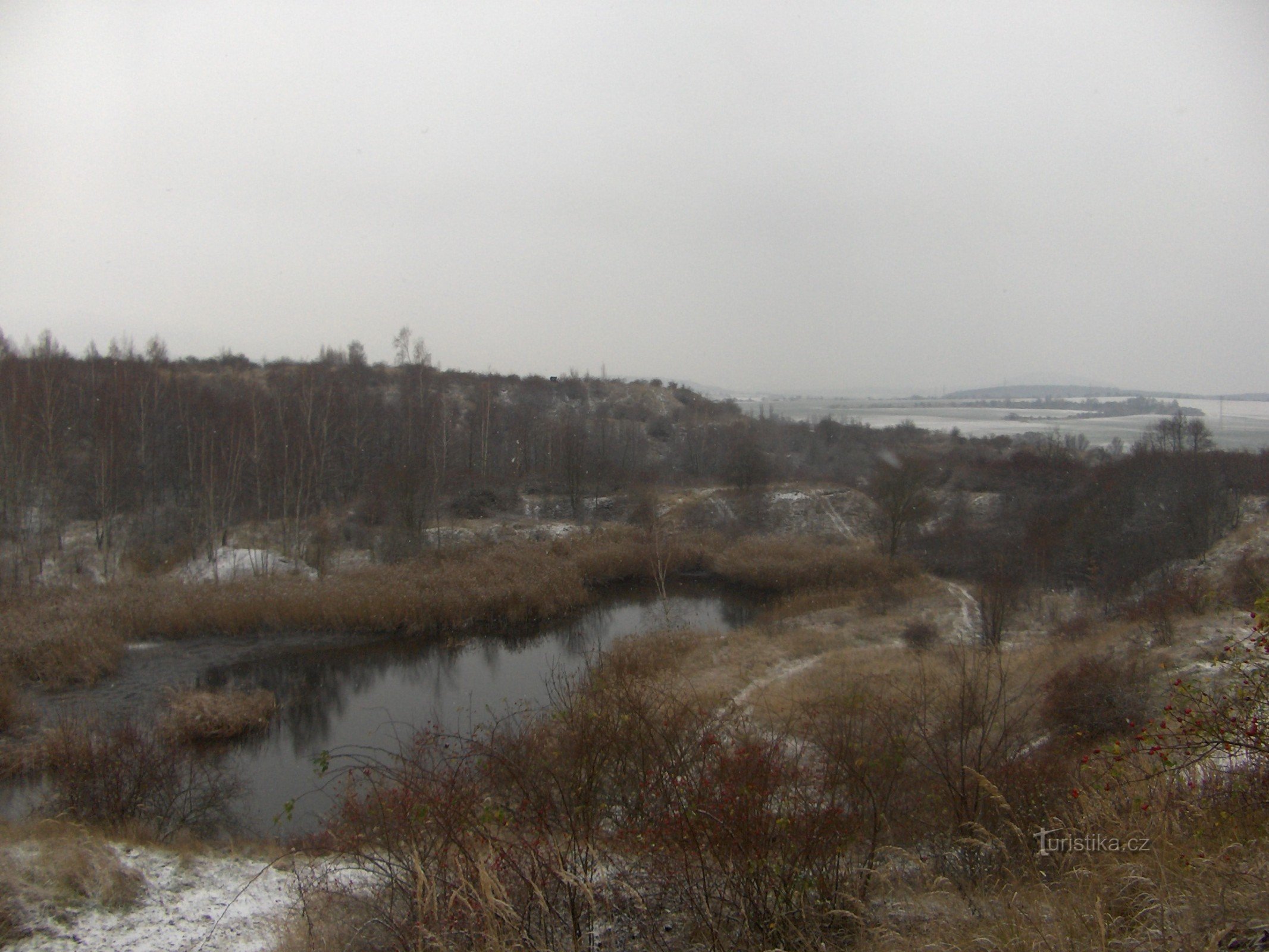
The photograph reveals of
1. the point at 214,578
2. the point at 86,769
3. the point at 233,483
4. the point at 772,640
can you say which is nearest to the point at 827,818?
the point at 86,769

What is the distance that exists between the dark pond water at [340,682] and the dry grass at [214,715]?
1.20 ft

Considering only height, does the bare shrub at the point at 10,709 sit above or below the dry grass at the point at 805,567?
above

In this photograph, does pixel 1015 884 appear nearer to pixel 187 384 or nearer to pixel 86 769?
pixel 86 769

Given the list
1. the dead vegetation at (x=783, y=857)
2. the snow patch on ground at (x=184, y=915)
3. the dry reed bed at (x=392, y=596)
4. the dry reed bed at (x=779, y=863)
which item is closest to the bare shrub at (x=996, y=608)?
the dry reed bed at (x=392, y=596)

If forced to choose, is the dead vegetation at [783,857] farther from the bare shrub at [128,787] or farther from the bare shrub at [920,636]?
the bare shrub at [920,636]

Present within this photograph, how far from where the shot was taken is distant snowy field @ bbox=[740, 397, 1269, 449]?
24.7 m

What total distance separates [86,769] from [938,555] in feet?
82.1

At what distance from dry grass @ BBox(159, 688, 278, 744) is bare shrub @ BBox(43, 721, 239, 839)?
1.87m

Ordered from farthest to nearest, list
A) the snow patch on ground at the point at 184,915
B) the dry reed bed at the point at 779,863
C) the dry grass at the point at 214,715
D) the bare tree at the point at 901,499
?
the bare tree at the point at 901,499 < the dry grass at the point at 214,715 < the snow patch on ground at the point at 184,915 < the dry reed bed at the point at 779,863

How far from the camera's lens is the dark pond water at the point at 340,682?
1117cm

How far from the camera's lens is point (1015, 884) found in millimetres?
3809

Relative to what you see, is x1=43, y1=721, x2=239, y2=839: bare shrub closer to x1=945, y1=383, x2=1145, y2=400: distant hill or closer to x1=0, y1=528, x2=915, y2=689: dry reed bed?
x1=0, y1=528, x2=915, y2=689: dry reed bed

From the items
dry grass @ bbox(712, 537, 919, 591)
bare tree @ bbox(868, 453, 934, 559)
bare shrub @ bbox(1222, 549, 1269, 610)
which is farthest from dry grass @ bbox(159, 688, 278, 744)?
bare tree @ bbox(868, 453, 934, 559)

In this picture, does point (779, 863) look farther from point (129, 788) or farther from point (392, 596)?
point (392, 596)
